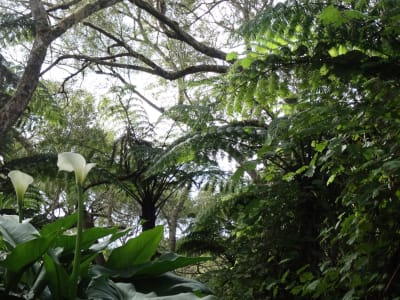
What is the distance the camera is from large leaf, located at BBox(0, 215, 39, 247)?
0.90 meters

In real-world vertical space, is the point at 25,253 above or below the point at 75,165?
below

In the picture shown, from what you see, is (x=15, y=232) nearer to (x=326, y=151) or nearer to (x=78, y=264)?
(x=78, y=264)

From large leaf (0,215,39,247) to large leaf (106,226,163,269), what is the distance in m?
0.18

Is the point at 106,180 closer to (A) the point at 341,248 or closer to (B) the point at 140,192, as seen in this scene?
(B) the point at 140,192

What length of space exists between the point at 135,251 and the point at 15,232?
10.0 inches

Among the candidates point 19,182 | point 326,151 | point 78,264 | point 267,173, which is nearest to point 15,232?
point 19,182

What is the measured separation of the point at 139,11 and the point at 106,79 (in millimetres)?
1200

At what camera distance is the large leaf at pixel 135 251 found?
1010mm

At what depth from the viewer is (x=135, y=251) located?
101 centimetres

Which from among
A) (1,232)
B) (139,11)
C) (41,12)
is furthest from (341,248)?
(139,11)

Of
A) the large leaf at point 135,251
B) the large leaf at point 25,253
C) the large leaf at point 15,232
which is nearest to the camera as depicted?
the large leaf at point 25,253

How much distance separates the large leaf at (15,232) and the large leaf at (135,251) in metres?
0.18

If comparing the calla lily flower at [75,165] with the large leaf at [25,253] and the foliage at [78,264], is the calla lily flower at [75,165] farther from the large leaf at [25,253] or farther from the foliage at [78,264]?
the large leaf at [25,253]

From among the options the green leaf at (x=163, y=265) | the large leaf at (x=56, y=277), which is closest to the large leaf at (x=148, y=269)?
the green leaf at (x=163, y=265)
